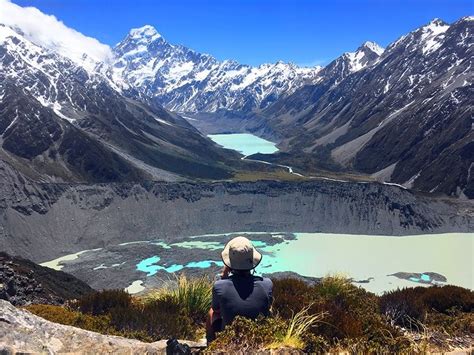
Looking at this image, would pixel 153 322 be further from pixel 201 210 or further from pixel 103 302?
pixel 201 210

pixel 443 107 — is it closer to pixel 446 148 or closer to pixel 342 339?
pixel 446 148

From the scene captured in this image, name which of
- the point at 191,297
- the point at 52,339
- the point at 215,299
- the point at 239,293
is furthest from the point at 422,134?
the point at 52,339

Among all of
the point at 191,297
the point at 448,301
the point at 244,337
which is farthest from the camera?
the point at 448,301

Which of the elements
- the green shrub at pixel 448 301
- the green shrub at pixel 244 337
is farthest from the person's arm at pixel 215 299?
the green shrub at pixel 448 301

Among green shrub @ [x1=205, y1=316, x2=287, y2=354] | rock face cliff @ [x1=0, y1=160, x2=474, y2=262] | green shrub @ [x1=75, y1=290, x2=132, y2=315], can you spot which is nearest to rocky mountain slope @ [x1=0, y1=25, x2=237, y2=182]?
rock face cliff @ [x1=0, y1=160, x2=474, y2=262]

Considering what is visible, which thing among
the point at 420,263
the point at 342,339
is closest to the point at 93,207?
the point at 420,263

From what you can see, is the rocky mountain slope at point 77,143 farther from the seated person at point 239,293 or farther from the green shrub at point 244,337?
the green shrub at point 244,337
